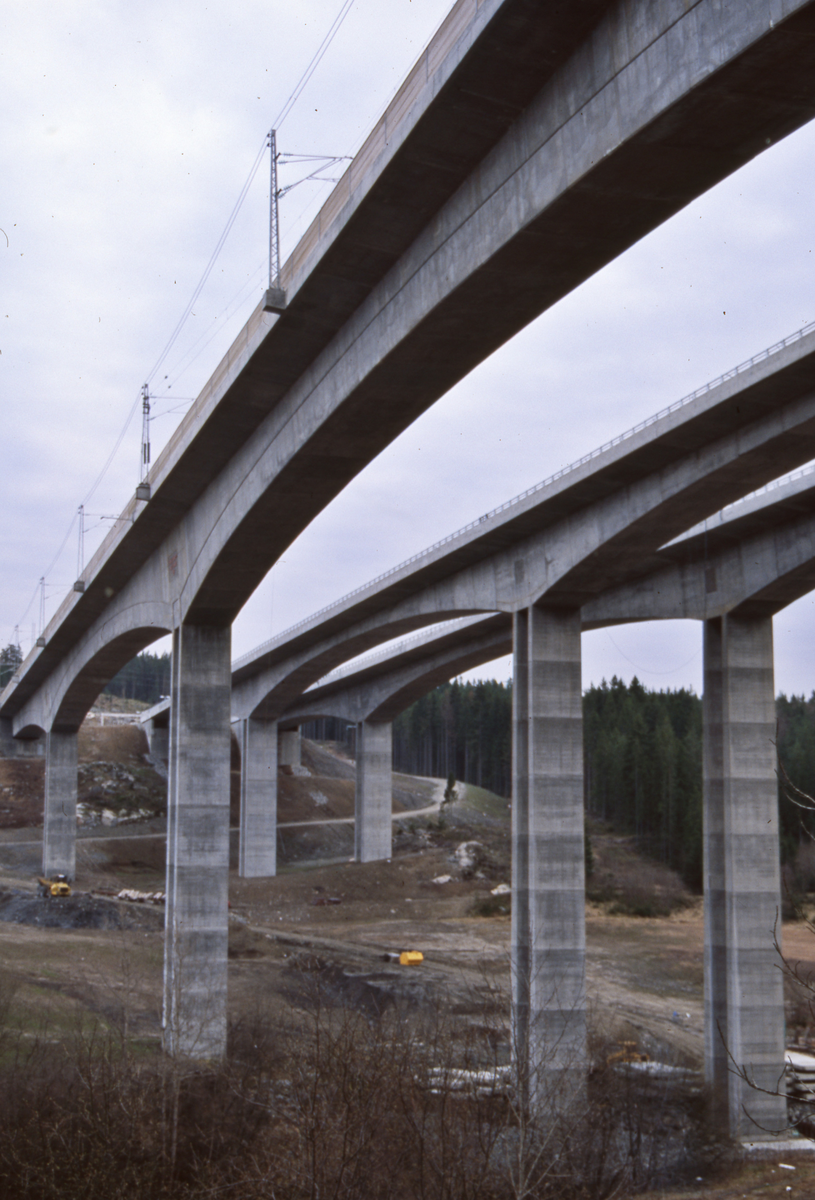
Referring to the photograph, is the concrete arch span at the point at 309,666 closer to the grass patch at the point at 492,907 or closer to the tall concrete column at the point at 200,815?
the tall concrete column at the point at 200,815

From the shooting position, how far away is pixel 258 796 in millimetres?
65750

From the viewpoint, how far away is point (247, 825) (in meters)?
65.6

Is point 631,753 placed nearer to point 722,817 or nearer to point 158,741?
point 158,741

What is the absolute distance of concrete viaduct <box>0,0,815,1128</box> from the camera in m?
9.38

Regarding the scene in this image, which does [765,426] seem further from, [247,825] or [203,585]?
[247,825]

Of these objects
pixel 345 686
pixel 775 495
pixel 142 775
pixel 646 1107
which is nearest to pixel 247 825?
pixel 345 686

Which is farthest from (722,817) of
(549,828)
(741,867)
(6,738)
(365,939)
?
(6,738)

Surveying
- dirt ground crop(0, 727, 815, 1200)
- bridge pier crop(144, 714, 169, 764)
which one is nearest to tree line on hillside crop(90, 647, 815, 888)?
dirt ground crop(0, 727, 815, 1200)

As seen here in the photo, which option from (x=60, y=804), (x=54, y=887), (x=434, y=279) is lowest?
(x=54, y=887)

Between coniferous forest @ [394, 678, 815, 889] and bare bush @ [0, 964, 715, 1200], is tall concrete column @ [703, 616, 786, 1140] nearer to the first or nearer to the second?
bare bush @ [0, 964, 715, 1200]

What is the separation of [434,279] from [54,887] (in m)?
44.1

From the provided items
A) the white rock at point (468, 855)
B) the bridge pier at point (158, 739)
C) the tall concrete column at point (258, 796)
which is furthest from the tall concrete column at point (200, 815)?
the bridge pier at point (158, 739)

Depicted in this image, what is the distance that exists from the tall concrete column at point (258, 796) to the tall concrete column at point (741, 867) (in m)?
40.2

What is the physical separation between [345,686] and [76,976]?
1381 inches
